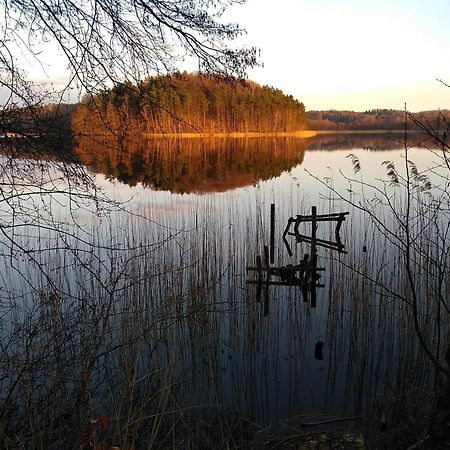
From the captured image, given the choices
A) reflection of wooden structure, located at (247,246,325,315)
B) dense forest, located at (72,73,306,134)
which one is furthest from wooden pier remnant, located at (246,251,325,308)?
dense forest, located at (72,73,306,134)

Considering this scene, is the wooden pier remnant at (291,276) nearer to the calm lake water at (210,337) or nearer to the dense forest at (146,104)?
the calm lake water at (210,337)

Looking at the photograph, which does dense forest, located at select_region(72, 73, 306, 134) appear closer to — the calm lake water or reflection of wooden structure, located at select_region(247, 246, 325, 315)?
the calm lake water

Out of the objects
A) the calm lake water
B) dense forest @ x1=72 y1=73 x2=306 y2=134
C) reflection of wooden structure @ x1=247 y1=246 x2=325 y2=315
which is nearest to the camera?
dense forest @ x1=72 y1=73 x2=306 y2=134

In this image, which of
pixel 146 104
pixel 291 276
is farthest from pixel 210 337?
pixel 146 104

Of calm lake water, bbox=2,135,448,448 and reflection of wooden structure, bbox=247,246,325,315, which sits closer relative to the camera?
calm lake water, bbox=2,135,448,448

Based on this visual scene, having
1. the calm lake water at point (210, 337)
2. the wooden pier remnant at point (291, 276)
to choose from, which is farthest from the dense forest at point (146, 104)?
the wooden pier remnant at point (291, 276)

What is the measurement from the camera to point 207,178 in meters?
15.9

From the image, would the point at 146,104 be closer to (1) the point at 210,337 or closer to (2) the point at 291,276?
(1) the point at 210,337

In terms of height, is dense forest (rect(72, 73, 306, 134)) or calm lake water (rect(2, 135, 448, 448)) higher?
dense forest (rect(72, 73, 306, 134))

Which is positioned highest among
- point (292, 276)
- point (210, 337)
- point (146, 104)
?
point (146, 104)

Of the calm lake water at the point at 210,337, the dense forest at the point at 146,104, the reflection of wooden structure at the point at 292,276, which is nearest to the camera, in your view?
the dense forest at the point at 146,104

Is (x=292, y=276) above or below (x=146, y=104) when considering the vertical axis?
below

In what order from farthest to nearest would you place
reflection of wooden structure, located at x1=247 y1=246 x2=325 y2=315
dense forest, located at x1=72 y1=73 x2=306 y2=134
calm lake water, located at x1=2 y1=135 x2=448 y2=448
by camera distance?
reflection of wooden structure, located at x1=247 y1=246 x2=325 y2=315
calm lake water, located at x1=2 y1=135 x2=448 y2=448
dense forest, located at x1=72 y1=73 x2=306 y2=134

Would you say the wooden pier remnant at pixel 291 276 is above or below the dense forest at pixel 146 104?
below
